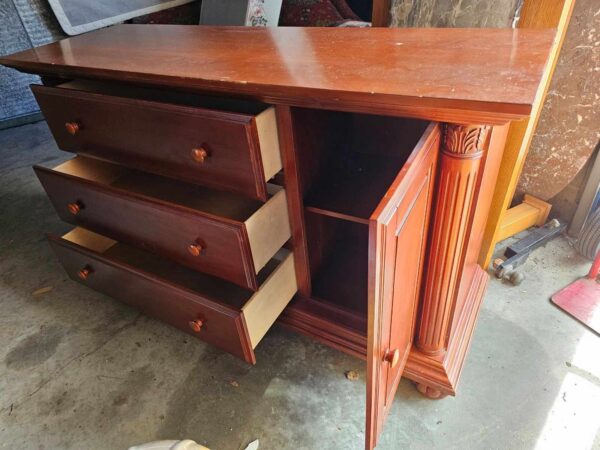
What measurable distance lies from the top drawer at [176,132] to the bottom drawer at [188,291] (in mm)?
254

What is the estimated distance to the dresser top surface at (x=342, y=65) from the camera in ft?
1.75

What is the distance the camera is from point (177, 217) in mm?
812

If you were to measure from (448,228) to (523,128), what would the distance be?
408mm

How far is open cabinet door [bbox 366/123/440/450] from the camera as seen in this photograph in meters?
0.46

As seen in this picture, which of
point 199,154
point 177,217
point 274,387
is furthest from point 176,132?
point 274,387

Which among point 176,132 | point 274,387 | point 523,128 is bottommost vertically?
point 274,387

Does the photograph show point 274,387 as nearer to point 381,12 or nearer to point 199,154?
point 199,154

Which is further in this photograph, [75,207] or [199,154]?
[75,207]

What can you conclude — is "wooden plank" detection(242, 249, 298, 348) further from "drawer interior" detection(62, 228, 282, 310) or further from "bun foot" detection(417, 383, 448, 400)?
"bun foot" detection(417, 383, 448, 400)

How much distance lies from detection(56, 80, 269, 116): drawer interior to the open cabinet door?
0.34 m

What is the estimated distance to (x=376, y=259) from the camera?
459 mm

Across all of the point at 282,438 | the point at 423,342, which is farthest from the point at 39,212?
the point at 423,342

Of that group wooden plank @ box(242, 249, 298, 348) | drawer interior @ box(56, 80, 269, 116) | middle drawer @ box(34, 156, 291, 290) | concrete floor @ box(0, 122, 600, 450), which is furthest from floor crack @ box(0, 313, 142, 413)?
drawer interior @ box(56, 80, 269, 116)

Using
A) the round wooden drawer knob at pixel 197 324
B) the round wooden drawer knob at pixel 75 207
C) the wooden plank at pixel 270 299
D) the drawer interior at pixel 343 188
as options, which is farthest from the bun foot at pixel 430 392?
the round wooden drawer knob at pixel 75 207
